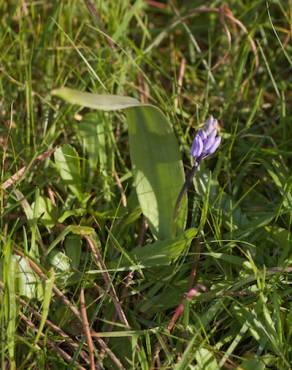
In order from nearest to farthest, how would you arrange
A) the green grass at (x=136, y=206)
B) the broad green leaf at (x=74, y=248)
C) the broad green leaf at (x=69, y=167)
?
the green grass at (x=136, y=206)
the broad green leaf at (x=74, y=248)
the broad green leaf at (x=69, y=167)

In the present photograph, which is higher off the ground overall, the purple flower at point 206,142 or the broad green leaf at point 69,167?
the purple flower at point 206,142

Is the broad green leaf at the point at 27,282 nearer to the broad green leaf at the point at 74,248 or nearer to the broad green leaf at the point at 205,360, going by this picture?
the broad green leaf at the point at 74,248

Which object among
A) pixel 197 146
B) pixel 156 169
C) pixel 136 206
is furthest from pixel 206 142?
pixel 136 206

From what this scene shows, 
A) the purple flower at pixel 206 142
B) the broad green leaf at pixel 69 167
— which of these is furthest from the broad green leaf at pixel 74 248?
the purple flower at pixel 206 142

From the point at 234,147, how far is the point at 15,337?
0.79m

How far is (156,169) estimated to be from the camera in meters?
1.61

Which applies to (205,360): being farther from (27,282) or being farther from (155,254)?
(27,282)

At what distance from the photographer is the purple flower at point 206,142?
1424 mm

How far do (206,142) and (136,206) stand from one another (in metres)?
0.31

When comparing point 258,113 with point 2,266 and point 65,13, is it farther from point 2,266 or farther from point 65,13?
point 2,266

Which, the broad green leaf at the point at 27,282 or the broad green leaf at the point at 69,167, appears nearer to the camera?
the broad green leaf at the point at 27,282

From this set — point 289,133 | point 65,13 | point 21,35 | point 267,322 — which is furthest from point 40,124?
point 267,322

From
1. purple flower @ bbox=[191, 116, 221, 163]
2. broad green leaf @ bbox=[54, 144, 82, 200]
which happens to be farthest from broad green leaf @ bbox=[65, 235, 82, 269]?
purple flower @ bbox=[191, 116, 221, 163]

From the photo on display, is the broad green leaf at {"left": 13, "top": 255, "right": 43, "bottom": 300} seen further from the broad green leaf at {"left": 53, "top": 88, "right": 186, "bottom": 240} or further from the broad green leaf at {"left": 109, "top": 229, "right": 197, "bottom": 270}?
the broad green leaf at {"left": 53, "top": 88, "right": 186, "bottom": 240}
